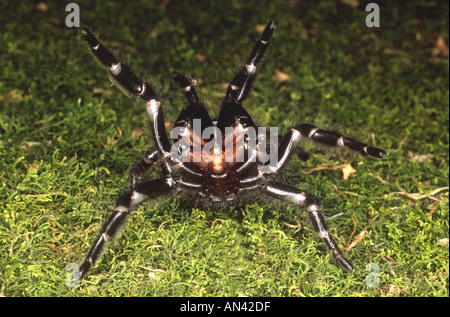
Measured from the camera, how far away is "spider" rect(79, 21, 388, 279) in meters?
4.37

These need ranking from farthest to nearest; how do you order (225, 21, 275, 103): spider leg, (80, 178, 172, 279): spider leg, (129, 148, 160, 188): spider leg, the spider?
(129, 148, 160, 188): spider leg, (225, 21, 275, 103): spider leg, the spider, (80, 178, 172, 279): spider leg

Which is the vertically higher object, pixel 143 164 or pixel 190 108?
pixel 190 108

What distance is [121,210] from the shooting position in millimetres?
4266

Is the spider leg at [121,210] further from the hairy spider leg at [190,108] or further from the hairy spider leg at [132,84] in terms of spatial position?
the hairy spider leg at [190,108]

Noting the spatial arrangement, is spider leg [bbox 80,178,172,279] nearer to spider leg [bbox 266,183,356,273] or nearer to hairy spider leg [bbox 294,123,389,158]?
spider leg [bbox 266,183,356,273]

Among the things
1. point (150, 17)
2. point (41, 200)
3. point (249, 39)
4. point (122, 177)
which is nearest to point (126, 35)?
point (150, 17)

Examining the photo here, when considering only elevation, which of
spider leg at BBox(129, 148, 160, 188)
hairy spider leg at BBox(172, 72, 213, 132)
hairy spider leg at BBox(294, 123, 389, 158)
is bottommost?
spider leg at BBox(129, 148, 160, 188)

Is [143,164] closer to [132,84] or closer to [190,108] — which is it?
[190,108]

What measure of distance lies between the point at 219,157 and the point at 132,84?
3.04ft

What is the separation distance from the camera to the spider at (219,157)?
14.3 ft

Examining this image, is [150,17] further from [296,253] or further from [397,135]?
[296,253]

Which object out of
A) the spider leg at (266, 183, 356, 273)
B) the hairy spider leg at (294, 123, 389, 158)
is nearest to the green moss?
the spider leg at (266, 183, 356, 273)

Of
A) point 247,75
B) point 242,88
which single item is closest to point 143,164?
point 242,88

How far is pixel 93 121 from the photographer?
19.9 ft
